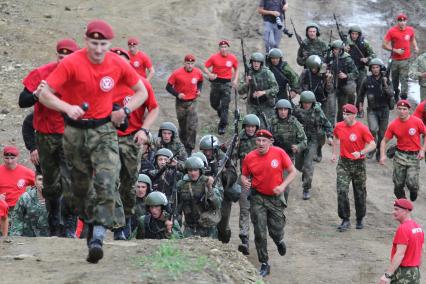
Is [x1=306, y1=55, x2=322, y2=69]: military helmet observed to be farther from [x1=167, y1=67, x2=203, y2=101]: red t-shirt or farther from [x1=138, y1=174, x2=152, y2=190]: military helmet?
[x1=138, y1=174, x2=152, y2=190]: military helmet

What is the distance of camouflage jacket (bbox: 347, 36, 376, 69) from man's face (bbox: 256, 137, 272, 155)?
8285 mm

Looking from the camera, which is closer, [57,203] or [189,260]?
[189,260]

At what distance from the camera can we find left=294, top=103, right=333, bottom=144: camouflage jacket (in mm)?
18609

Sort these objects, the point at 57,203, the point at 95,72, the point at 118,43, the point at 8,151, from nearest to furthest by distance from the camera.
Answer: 1. the point at 95,72
2. the point at 57,203
3. the point at 8,151
4. the point at 118,43

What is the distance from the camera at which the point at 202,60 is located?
87.4 ft

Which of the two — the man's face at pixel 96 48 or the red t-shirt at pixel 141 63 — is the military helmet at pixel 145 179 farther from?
the red t-shirt at pixel 141 63

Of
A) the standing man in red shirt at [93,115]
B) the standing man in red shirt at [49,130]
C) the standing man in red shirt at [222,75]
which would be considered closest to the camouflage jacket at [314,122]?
the standing man in red shirt at [222,75]

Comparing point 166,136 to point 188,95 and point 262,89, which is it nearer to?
point 262,89

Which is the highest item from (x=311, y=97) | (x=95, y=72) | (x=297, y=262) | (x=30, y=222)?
(x=95, y=72)

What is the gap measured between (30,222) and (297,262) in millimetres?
4884

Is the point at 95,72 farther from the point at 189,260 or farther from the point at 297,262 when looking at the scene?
the point at 297,262

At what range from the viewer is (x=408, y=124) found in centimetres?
1777

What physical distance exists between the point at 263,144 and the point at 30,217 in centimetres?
373

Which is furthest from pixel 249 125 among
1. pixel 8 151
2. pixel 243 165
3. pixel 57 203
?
pixel 57 203
